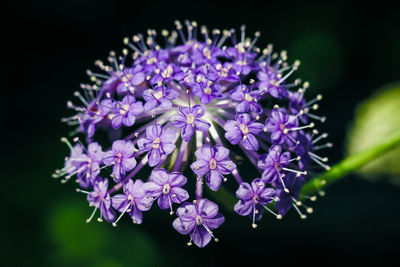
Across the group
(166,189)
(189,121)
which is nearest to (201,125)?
(189,121)

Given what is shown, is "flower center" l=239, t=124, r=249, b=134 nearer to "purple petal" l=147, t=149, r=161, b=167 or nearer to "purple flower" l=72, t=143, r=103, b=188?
"purple petal" l=147, t=149, r=161, b=167

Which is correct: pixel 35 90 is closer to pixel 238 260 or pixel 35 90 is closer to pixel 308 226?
pixel 238 260

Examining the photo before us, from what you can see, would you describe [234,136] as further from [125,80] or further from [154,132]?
[125,80]

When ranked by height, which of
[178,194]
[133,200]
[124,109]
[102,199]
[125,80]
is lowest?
[178,194]

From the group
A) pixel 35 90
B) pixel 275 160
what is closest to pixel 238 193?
pixel 275 160

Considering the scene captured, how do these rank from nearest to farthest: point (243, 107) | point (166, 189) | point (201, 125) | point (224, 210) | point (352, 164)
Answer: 1. point (166, 189)
2. point (201, 125)
3. point (243, 107)
4. point (352, 164)
5. point (224, 210)
